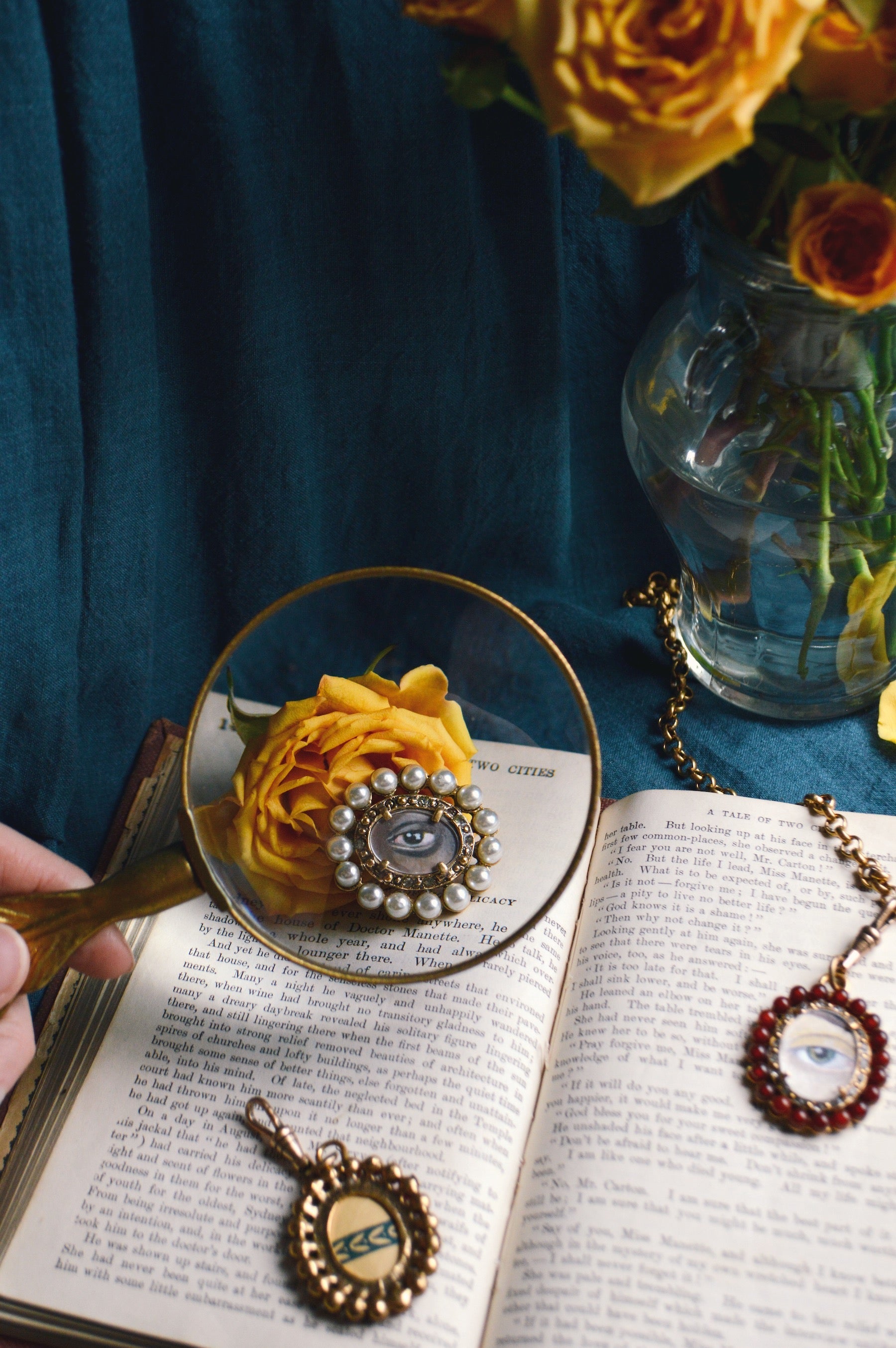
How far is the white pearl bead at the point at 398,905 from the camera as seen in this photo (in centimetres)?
66

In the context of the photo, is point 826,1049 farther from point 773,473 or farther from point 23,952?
point 23,952

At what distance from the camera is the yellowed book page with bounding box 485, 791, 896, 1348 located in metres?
0.54

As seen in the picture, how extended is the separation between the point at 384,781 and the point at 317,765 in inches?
1.7

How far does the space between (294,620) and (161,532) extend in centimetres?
21

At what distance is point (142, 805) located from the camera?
791 mm

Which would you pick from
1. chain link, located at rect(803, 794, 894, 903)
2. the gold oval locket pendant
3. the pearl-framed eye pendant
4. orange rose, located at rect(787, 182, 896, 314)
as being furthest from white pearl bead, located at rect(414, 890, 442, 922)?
orange rose, located at rect(787, 182, 896, 314)

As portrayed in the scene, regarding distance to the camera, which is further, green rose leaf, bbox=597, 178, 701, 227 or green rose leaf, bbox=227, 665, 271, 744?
green rose leaf, bbox=227, 665, 271, 744

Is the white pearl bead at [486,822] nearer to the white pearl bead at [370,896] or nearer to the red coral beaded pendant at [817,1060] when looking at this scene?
the white pearl bead at [370,896]

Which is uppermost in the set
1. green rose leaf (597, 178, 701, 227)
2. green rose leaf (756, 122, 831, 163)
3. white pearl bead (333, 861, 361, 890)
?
green rose leaf (756, 122, 831, 163)

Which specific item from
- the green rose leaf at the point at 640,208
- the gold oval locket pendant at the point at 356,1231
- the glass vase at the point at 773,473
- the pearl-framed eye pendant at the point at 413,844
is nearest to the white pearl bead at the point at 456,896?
the pearl-framed eye pendant at the point at 413,844

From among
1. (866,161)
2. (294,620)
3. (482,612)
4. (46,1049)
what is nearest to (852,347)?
(866,161)

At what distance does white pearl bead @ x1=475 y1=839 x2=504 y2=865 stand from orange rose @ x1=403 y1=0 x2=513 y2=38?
43 centimetres

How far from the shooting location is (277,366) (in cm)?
77

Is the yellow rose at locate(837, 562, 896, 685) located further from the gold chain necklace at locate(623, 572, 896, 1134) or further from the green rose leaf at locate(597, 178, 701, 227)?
the green rose leaf at locate(597, 178, 701, 227)
